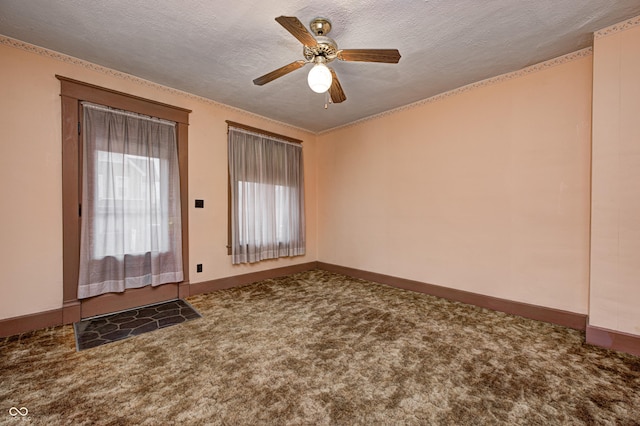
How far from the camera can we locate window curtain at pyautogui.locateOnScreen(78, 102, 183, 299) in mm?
2822

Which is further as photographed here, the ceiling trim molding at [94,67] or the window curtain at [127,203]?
the window curtain at [127,203]

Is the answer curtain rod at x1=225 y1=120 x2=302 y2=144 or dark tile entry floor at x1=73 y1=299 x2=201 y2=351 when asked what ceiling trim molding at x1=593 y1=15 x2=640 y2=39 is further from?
dark tile entry floor at x1=73 y1=299 x2=201 y2=351

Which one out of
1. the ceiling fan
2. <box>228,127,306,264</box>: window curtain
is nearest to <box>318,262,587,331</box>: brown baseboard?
<box>228,127,306,264</box>: window curtain

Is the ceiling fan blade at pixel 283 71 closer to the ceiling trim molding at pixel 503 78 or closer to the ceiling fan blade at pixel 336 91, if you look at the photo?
the ceiling fan blade at pixel 336 91

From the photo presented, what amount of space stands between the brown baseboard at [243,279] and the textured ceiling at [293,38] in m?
2.75

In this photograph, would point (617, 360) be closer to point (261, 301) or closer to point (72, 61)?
point (261, 301)

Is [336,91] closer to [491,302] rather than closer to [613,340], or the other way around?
[491,302]

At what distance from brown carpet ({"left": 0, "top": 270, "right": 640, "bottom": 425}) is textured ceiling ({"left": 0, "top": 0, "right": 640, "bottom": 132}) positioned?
9.24ft

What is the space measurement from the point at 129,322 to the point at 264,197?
8.04 ft

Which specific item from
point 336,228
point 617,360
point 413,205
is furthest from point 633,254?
point 336,228

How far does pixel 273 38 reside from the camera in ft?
7.88

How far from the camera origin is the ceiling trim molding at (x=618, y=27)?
217 centimetres

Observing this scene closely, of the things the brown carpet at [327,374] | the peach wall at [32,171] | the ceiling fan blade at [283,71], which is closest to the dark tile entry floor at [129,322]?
the brown carpet at [327,374]

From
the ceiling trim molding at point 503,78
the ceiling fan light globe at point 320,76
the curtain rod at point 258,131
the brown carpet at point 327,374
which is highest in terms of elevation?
the ceiling trim molding at point 503,78
